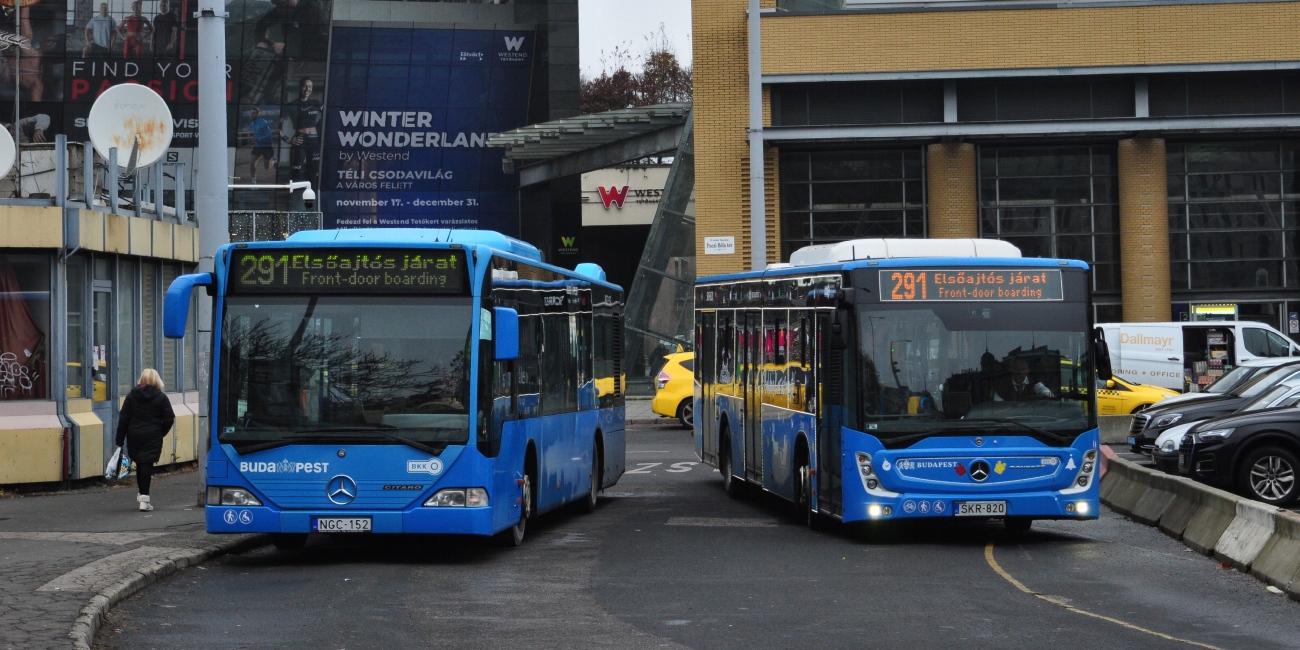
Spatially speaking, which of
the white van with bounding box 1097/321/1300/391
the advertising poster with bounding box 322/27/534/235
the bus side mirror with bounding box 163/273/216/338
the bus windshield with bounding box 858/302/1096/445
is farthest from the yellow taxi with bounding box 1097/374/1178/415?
the advertising poster with bounding box 322/27/534/235

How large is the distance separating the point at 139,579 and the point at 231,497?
1.30 meters

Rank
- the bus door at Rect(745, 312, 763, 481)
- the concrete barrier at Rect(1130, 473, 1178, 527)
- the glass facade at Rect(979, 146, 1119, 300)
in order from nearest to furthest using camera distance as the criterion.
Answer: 1. the concrete barrier at Rect(1130, 473, 1178, 527)
2. the bus door at Rect(745, 312, 763, 481)
3. the glass facade at Rect(979, 146, 1119, 300)

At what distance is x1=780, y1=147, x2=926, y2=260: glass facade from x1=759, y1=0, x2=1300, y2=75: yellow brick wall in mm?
2348

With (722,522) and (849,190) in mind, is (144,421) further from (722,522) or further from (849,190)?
(849,190)

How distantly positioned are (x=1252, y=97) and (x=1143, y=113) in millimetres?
2549

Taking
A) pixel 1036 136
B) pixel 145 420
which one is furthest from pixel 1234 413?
pixel 1036 136

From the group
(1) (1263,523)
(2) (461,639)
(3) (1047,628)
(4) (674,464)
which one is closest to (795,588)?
(3) (1047,628)

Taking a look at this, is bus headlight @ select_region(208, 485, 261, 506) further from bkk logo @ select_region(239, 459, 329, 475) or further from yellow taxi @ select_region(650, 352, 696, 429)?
yellow taxi @ select_region(650, 352, 696, 429)

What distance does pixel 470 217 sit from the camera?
207ft

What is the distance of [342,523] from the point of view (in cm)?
1230

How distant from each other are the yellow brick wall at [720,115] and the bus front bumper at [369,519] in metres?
25.4

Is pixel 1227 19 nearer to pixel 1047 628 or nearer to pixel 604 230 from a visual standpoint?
pixel 1047 628

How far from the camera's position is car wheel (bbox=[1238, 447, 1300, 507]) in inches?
661

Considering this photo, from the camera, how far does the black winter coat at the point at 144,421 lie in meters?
16.9
